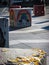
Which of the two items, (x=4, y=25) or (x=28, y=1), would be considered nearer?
(x=4, y=25)

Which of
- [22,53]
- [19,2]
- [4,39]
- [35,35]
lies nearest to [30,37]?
[35,35]

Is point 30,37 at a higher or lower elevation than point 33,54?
lower

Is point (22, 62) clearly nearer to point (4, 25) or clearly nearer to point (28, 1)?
point (4, 25)

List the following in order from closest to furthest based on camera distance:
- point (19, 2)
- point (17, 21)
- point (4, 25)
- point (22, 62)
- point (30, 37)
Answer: point (22, 62) < point (4, 25) < point (30, 37) < point (17, 21) < point (19, 2)

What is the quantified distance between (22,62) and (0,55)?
0.51m

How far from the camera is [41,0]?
50.8m

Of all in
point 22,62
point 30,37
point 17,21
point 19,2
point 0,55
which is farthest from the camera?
point 19,2

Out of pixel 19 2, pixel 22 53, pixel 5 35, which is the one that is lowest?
pixel 19 2

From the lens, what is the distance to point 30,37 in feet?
48.0

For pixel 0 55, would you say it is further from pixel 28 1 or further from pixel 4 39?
pixel 28 1

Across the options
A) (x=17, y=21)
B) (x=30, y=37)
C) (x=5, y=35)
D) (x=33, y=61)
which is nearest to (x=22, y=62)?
(x=33, y=61)

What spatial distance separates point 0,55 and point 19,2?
46837mm

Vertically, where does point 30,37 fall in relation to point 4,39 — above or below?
below

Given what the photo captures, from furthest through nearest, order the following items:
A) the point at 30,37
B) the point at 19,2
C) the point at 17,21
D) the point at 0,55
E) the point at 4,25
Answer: the point at 19,2 → the point at 17,21 → the point at 30,37 → the point at 4,25 → the point at 0,55
